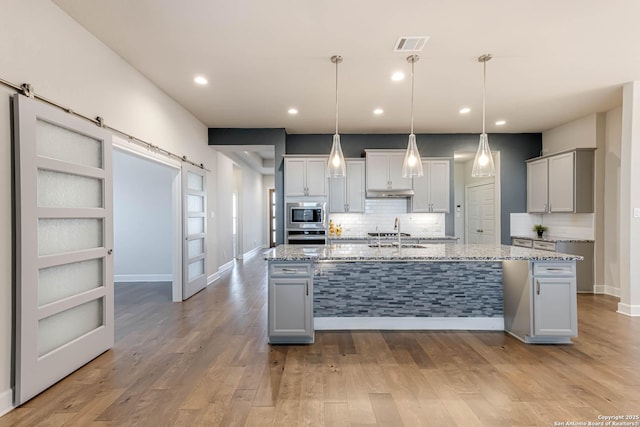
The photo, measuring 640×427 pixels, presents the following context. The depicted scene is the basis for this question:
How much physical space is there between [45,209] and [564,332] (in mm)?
4441

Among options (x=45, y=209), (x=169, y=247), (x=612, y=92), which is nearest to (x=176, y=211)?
(x=169, y=247)

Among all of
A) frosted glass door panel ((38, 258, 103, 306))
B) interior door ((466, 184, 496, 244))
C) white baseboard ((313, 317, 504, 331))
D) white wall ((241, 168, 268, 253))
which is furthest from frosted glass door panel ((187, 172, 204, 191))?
interior door ((466, 184, 496, 244))

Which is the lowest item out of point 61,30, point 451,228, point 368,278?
point 368,278

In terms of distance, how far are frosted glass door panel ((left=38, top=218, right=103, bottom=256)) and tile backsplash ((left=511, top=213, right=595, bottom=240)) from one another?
21.7 ft

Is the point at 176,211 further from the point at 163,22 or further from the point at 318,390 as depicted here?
the point at 318,390

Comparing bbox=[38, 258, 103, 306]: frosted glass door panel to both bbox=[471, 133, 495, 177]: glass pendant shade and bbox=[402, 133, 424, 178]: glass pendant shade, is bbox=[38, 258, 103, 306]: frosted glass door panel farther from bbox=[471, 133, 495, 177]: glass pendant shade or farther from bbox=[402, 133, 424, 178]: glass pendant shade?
bbox=[471, 133, 495, 177]: glass pendant shade

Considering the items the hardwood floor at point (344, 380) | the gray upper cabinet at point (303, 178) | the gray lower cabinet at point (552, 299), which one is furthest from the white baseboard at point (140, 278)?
the gray lower cabinet at point (552, 299)

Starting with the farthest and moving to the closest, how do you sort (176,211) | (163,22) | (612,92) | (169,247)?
(169,247), (176,211), (612,92), (163,22)

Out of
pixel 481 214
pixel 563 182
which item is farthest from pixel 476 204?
pixel 563 182

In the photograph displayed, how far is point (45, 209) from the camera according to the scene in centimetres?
235

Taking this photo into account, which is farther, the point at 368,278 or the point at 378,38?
the point at 368,278

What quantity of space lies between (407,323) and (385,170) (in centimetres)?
320

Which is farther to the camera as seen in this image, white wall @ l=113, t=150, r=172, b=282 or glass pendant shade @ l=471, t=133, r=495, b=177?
white wall @ l=113, t=150, r=172, b=282

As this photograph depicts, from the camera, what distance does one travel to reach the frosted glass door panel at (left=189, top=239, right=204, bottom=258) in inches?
204
